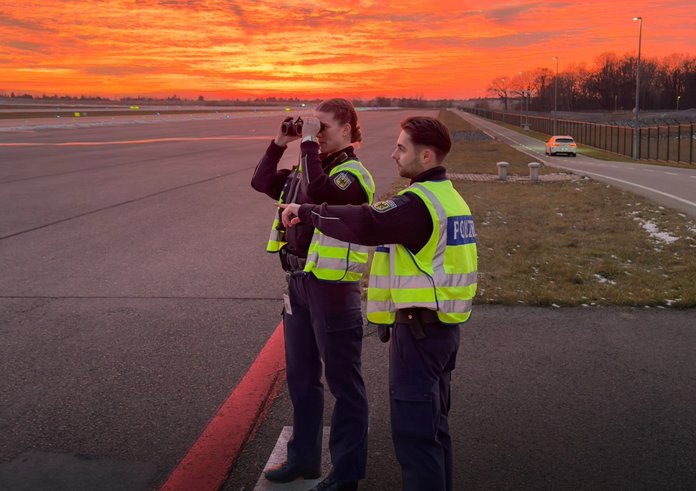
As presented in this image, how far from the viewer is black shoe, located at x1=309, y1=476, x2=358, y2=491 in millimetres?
3221

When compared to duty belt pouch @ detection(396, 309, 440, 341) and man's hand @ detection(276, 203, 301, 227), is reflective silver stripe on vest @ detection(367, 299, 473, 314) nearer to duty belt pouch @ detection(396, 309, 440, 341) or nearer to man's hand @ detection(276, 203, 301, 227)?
duty belt pouch @ detection(396, 309, 440, 341)

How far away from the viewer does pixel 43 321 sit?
6055 millimetres

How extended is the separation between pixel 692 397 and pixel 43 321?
508 centimetres

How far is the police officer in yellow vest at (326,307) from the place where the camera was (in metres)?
3.21

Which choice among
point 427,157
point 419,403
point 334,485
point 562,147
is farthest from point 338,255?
point 562,147

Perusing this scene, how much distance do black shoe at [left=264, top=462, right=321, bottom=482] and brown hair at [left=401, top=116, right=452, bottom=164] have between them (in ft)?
5.32

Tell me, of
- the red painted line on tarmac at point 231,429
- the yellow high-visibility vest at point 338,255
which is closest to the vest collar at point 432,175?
the yellow high-visibility vest at point 338,255

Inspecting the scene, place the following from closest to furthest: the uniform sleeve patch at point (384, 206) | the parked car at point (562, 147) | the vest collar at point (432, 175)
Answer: the uniform sleeve patch at point (384, 206)
the vest collar at point (432, 175)
the parked car at point (562, 147)

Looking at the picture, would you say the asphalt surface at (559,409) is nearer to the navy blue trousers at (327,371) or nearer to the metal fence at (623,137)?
the navy blue trousers at (327,371)

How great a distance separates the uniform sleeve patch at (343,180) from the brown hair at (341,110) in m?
0.26

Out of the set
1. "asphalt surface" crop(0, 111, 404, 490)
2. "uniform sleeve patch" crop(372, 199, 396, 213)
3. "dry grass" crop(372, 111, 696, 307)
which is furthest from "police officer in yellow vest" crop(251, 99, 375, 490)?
"dry grass" crop(372, 111, 696, 307)

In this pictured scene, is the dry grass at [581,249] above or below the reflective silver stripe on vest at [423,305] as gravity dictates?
below

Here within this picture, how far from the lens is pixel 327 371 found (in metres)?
3.33

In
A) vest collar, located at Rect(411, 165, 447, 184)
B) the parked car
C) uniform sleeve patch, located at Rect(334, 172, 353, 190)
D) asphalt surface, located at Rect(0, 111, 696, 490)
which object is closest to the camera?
vest collar, located at Rect(411, 165, 447, 184)
